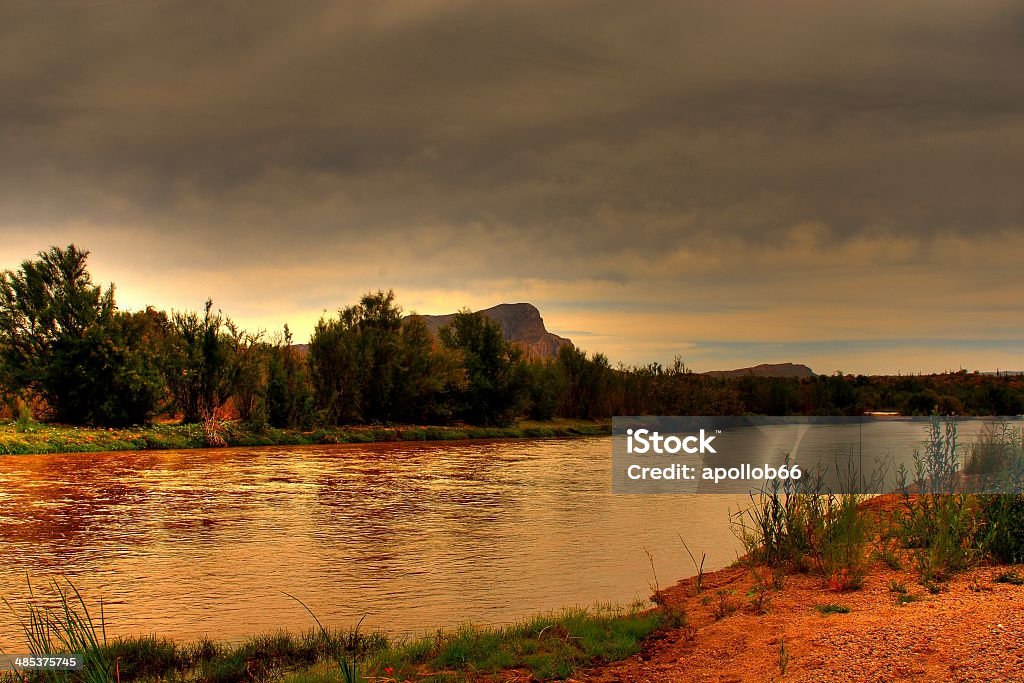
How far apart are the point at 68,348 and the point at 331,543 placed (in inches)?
1061

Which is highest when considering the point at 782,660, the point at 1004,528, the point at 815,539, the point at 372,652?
the point at 1004,528

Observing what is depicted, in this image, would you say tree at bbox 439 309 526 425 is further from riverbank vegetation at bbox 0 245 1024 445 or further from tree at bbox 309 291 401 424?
tree at bbox 309 291 401 424

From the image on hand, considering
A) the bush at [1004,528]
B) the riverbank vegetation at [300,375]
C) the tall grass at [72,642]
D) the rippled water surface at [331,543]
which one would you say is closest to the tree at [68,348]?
the riverbank vegetation at [300,375]

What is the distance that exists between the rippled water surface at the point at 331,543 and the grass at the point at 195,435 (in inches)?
193

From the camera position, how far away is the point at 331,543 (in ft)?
45.6

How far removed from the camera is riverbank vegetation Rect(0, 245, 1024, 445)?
34812 mm

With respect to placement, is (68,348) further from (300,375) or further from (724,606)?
(724,606)

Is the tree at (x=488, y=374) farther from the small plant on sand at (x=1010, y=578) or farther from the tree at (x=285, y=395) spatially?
the small plant on sand at (x=1010, y=578)

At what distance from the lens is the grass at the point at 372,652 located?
22.4 feet

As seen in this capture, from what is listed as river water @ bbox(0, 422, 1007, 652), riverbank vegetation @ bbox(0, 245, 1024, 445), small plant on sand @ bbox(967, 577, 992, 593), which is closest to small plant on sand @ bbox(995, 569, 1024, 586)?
small plant on sand @ bbox(967, 577, 992, 593)

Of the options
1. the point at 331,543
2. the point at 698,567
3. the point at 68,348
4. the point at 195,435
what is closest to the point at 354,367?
the point at 195,435

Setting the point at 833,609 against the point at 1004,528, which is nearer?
the point at 833,609

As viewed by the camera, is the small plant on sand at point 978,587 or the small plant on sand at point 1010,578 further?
the small plant on sand at point 1010,578

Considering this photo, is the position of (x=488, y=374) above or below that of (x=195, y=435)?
above
